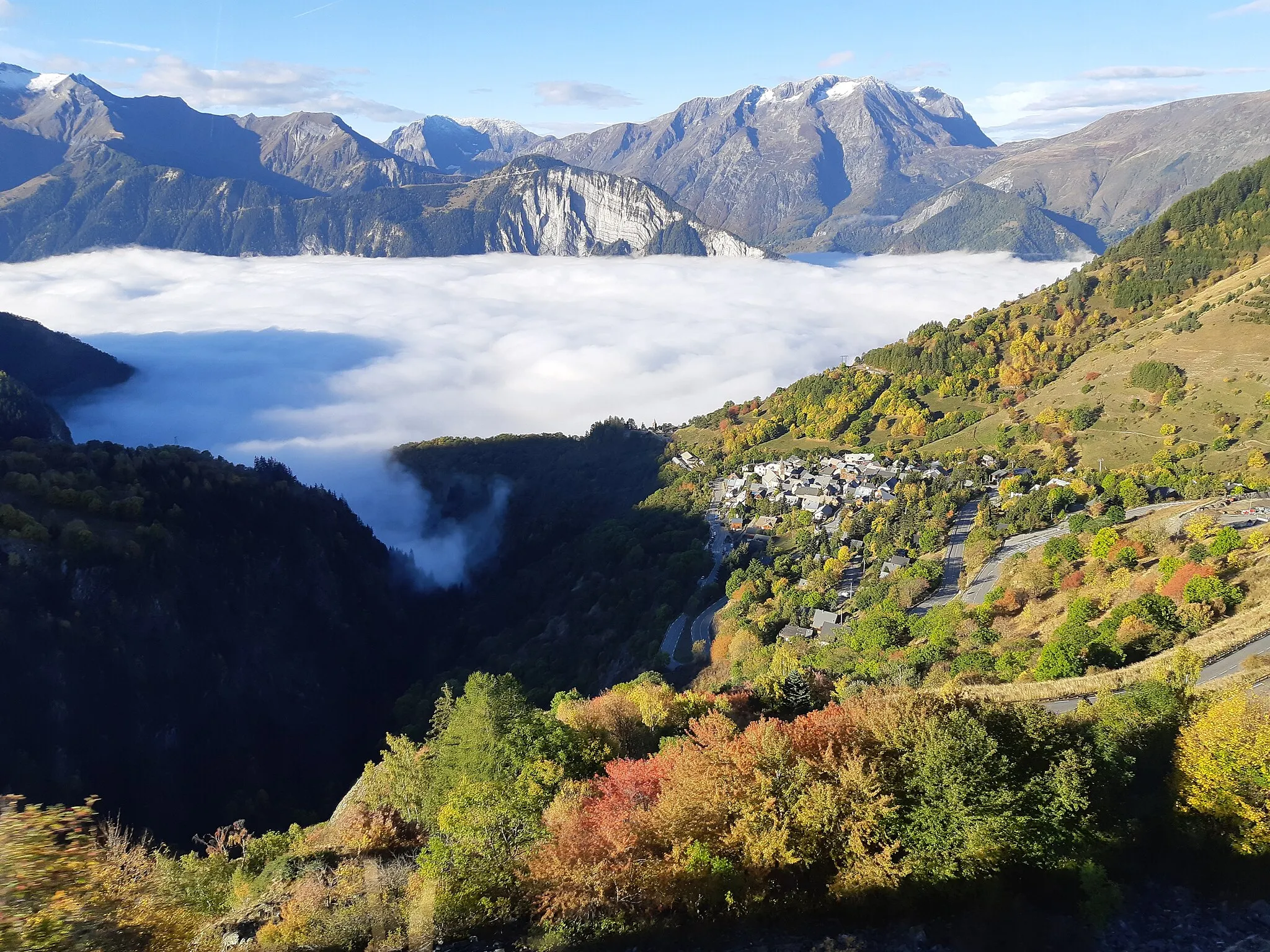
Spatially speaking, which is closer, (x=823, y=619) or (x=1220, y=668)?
(x=1220, y=668)

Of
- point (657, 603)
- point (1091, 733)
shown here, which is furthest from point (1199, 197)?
point (1091, 733)

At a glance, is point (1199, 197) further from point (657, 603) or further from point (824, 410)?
point (657, 603)

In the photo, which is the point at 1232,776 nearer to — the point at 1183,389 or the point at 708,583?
the point at 708,583

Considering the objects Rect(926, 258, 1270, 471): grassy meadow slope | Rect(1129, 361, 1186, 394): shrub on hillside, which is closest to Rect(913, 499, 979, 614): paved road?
Rect(926, 258, 1270, 471): grassy meadow slope

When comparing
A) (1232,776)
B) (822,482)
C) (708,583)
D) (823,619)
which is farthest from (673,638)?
(1232,776)

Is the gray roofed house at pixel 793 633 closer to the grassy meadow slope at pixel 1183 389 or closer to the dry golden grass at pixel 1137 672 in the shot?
the dry golden grass at pixel 1137 672

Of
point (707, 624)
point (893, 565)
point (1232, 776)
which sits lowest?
point (707, 624)
